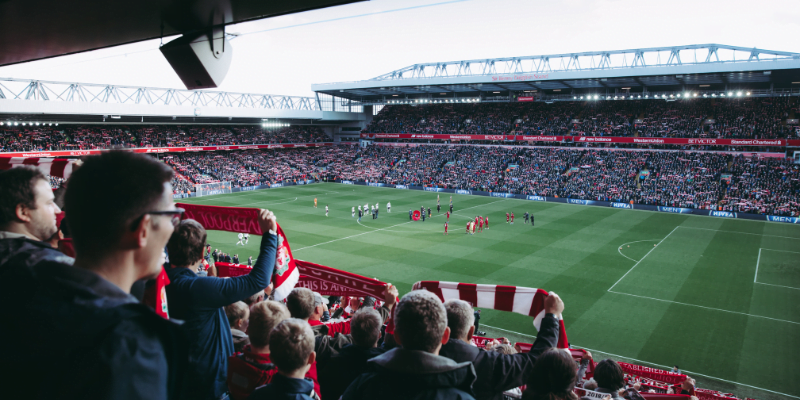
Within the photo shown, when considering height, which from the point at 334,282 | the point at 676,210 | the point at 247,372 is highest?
the point at 247,372

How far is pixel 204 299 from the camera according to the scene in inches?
142

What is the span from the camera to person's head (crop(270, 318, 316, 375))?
2965mm

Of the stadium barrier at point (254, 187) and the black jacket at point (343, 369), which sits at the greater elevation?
the black jacket at point (343, 369)

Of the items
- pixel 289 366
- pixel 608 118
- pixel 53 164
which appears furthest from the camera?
pixel 608 118

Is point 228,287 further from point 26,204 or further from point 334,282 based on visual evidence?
point 334,282

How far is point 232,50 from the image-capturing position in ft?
20.9

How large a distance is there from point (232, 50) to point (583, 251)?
26.0 meters

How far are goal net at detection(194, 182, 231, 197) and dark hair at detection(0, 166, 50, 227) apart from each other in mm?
52285

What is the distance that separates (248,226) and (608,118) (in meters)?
63.4

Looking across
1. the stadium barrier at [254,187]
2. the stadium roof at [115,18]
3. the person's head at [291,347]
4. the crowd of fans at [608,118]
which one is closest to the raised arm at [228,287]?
the person's head at [291,347]

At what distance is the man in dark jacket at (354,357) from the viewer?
411 centimetres

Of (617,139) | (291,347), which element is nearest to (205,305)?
(291,347)

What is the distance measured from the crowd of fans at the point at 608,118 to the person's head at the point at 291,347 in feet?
198

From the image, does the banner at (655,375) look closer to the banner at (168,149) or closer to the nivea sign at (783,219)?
the banner at (168,149)
